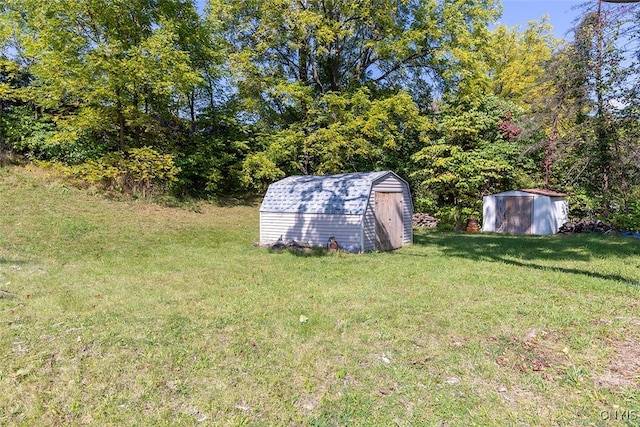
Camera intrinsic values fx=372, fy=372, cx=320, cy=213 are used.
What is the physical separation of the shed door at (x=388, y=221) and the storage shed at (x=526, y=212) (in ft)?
24.0

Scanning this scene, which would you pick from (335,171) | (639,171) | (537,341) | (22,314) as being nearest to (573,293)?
(537,341)

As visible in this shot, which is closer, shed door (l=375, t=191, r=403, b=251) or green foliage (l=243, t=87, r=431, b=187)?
shed door (l=375, t=191, r=403, b=251)

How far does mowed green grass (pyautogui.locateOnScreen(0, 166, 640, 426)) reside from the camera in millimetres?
3018

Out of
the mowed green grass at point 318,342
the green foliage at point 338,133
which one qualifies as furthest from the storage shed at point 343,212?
the green foliage at point 338,133

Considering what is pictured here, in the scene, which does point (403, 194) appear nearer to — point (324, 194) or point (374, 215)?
point (374, 215)

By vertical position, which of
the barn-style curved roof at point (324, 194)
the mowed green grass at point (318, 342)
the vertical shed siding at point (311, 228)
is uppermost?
the barn-style curved roof at point (324, 194)

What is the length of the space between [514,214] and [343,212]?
9.82m

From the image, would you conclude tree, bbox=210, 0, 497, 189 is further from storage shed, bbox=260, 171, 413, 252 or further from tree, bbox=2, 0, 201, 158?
storage shed, bbox=260, 171, 413, 252

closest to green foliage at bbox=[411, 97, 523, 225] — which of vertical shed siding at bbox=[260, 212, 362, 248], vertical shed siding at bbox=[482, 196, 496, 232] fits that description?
vertical shed siding at bbox=[482, 196, 496, 232]

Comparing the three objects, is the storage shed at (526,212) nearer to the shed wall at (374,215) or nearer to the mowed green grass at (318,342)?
the shed wall at (374,215)

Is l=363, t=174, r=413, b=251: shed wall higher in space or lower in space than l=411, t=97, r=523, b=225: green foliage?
lower

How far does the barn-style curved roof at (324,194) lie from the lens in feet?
34.4

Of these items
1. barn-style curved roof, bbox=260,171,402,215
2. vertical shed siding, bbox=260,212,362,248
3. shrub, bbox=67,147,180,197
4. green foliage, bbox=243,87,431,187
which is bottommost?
vertical shed siding, bbox=260,212,362,248

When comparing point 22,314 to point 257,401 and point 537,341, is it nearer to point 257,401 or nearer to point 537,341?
point 257,401
